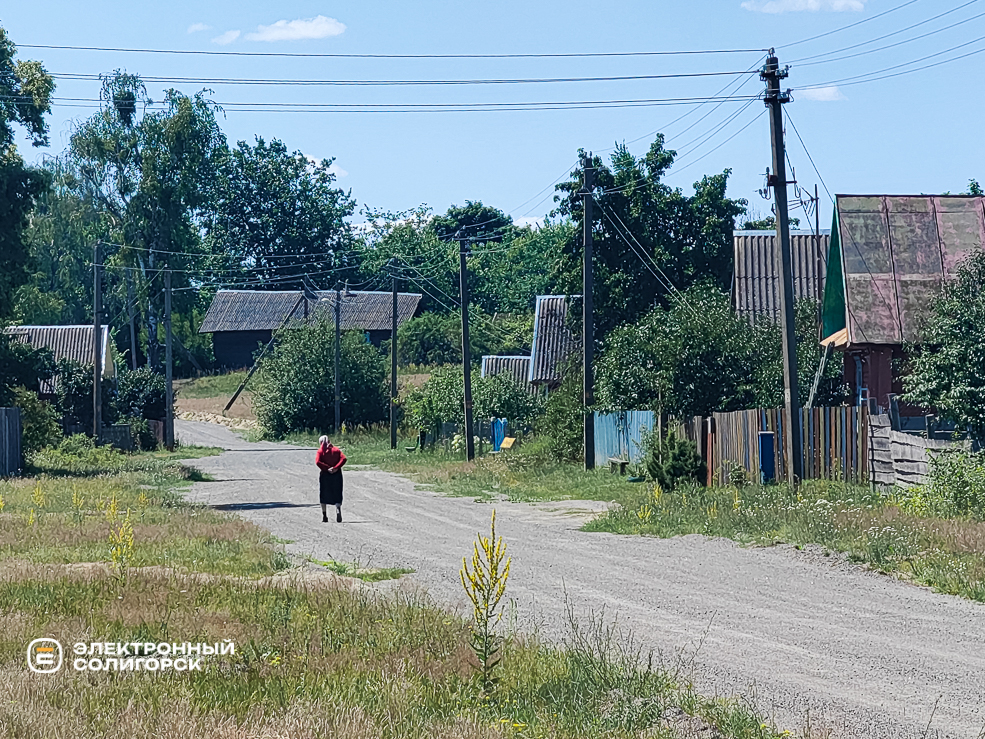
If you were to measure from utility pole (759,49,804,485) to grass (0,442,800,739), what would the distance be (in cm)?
944

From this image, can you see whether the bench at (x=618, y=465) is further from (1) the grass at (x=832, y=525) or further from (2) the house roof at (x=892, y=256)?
(2) the house roof at (x=892, y=256)

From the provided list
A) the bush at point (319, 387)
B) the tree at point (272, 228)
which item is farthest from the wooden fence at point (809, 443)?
the tree at point (272, 228)

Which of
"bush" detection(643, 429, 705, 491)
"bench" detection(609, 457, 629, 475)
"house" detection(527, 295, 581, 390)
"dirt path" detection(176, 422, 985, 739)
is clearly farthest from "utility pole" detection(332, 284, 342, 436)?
"dirt path" detection(176, 422, 985, 739)

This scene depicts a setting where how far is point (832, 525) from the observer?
622 inches

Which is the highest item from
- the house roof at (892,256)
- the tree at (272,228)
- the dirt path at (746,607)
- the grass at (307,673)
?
the tree at (272,228)

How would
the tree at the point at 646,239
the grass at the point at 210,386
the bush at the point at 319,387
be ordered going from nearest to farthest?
the tree at the point at 646,239 → the bush at the point at 319,387 → the grass at the point at 210,386

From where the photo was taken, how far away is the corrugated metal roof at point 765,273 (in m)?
38.4

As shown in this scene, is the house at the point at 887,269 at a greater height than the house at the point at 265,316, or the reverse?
the house at the point at 265,316

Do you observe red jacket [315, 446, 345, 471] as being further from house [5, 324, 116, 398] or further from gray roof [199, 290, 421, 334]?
gray roof [199, 290, 421, 334]

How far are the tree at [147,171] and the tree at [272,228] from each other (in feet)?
83.1

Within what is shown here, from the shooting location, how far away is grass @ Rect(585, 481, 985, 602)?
42.9 ft

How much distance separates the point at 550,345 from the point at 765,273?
1455 cm

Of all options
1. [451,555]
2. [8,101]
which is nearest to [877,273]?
[451,555]

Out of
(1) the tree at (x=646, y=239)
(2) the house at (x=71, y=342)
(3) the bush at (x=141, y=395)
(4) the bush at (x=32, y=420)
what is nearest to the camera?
(4) the bush at (x=32, y=420)
